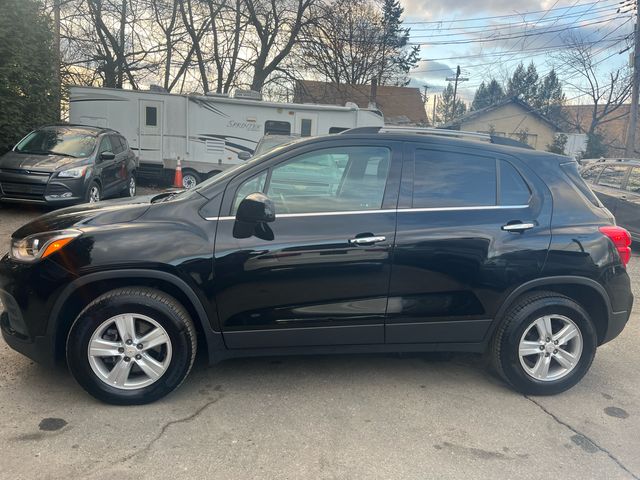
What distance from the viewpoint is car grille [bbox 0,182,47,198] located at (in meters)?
8.71

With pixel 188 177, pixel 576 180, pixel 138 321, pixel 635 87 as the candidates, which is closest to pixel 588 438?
pixel 576 180

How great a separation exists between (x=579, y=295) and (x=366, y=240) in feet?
5.67

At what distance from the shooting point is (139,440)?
296 cm

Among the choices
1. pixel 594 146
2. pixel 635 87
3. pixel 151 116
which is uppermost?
pixel 635 87

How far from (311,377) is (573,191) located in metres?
2.39

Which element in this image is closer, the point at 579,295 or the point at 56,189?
the point at 579,295

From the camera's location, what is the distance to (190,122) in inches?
610

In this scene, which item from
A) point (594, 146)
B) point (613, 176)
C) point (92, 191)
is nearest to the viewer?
point (92, 191)

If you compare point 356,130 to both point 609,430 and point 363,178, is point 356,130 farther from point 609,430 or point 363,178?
point 609,430

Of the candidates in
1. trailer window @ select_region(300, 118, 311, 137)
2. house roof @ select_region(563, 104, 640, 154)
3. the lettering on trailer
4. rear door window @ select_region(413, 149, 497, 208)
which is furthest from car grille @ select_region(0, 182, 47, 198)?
house roof @ select_region(563, 104, 640, 154)

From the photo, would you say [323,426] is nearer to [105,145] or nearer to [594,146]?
[105,145]

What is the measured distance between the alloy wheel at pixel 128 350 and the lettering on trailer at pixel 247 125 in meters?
13.0

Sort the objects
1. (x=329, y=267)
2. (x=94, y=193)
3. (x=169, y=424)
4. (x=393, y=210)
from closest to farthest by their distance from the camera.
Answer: (x=169, y=424)
(x=329, y=267)
(x=393, y=210)
(x=94, y=193)

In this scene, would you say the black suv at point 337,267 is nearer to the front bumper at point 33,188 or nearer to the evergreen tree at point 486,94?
the front bumper at point 33,188
